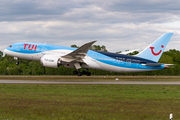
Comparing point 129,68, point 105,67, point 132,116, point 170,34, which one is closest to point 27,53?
point 105,67

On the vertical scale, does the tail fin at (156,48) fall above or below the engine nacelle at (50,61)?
above

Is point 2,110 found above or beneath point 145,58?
beneath

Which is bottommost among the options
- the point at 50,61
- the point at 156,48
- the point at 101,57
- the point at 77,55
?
the point at 50,61

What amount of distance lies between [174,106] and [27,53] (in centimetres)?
3323

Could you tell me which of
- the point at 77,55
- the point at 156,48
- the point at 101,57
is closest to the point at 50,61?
the point at 77,55

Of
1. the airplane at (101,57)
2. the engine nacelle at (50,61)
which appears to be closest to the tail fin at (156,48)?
the airplane at (101,57)

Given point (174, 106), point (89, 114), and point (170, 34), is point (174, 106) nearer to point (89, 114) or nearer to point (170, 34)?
point (89, 114)

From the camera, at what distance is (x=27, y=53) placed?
46031 millimetres

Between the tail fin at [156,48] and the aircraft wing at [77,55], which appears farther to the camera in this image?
the tail fin at [156,48]

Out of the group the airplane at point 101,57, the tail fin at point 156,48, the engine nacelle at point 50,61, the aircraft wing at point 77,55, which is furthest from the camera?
the tail fin at point 156,48

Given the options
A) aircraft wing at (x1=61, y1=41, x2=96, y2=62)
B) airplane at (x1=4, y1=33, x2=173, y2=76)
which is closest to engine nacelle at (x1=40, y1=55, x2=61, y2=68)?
aircraft wing at (x1=61, y1=41, x2=96, y2=62)

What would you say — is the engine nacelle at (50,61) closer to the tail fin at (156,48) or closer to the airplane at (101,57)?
the airplane at (101,57)

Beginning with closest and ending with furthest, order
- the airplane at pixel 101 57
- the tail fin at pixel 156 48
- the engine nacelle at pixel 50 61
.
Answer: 1. the engine nacelle at pixel 50 61
2. the airplane at pixel 101 57
3. the tail fin at pixel 156 48

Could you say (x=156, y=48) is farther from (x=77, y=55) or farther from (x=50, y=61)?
(x=50, y=61)
